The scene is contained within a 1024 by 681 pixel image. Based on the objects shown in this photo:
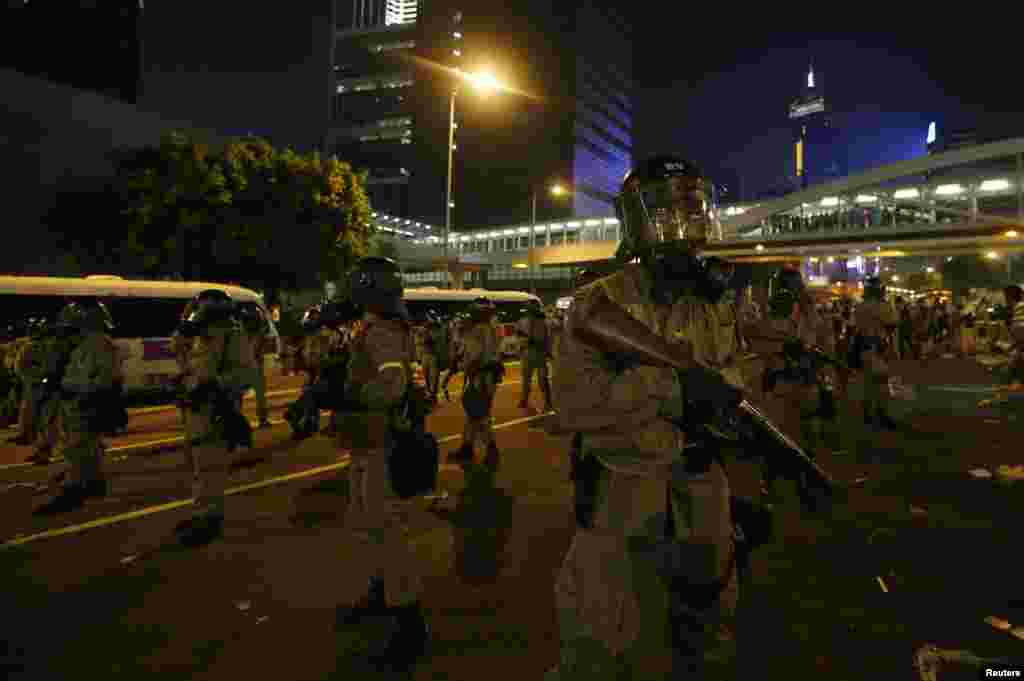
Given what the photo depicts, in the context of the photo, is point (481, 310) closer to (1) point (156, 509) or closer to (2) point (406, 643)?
(1) point (156, 509)

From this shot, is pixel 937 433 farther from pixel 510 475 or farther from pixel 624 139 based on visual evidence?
pixel 624 139

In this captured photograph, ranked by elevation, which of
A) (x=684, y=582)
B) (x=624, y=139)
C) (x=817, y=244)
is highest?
(x=624, y=139)

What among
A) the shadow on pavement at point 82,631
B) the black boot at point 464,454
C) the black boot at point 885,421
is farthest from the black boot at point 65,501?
the black boot at point 885,421

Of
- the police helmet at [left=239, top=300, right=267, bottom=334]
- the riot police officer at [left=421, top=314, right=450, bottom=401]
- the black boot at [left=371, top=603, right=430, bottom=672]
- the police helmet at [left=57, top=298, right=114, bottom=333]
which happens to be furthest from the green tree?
the black boot at [left=371, top=603, right=430, bottom=672]

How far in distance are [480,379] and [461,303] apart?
47.2 ft

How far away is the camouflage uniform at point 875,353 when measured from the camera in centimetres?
913

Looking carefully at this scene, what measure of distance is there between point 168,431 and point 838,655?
974cm

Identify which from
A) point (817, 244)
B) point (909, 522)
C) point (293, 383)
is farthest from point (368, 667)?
point (817, 244)

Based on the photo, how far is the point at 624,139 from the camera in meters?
117

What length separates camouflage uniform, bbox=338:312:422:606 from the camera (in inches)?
127

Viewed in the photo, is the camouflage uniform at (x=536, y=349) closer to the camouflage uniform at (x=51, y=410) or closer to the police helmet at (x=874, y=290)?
the police helmet at (x=874, y=290)

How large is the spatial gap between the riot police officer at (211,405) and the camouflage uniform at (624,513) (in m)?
3.95

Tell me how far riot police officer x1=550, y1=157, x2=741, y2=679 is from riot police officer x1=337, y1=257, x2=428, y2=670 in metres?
1.49

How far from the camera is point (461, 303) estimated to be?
21.8 meters
